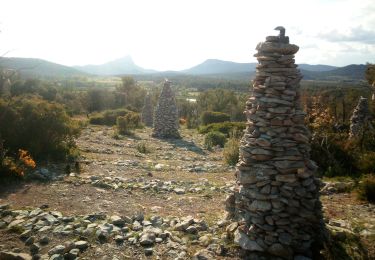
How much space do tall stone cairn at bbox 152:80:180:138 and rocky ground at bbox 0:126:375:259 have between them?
10975 mm

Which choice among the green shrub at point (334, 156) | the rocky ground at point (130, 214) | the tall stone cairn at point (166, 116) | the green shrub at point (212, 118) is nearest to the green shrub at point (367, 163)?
the green shrub at point (334, 156)

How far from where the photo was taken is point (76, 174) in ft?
38.3

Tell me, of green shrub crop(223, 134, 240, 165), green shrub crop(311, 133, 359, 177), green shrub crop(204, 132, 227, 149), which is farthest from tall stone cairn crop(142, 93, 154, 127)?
green shrub crop(311, 133, 359, 177)

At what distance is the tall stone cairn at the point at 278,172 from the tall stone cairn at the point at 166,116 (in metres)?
18.5

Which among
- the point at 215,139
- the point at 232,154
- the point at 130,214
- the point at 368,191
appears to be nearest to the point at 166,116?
the point at 215,139

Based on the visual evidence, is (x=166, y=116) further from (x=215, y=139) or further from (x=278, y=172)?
(x=278, y=172)

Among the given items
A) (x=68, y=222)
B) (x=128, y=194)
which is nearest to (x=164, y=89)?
(x=128, y=194)

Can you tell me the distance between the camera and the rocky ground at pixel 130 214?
21.2ft

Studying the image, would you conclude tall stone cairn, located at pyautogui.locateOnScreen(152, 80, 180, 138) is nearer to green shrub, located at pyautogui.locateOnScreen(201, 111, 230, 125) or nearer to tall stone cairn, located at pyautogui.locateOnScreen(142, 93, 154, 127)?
tall stone cairn, located at pyautogui.locateOnScreen(142, 93, 154, 127)

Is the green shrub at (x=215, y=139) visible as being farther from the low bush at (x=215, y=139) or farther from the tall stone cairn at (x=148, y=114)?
the tall stone cairn at (x=148, y=114)

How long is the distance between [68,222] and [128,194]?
8.50 feet

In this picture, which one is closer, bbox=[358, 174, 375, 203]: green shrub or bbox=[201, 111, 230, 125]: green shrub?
bbox=[358, 174, 375, 203]: green shrub

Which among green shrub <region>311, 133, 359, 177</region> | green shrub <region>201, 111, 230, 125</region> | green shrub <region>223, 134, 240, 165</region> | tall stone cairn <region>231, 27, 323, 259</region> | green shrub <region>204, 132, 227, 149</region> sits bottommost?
green shrub <region>201, 111, 230, 125</region>

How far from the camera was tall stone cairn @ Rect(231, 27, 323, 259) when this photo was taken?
602cm
